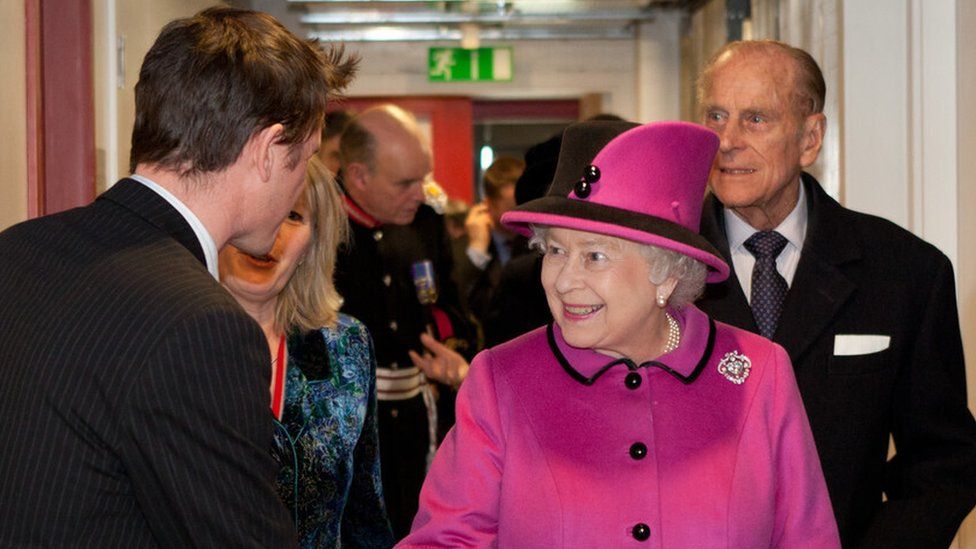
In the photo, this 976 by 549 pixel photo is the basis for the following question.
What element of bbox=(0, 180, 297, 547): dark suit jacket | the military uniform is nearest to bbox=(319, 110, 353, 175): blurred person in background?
the military uniform

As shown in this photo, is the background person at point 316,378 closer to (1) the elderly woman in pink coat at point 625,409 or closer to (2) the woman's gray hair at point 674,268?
(1) the elderly woman in pink coat at point 625,409

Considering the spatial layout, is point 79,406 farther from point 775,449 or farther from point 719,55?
point 719,55

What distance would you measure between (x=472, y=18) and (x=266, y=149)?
7.68 meters

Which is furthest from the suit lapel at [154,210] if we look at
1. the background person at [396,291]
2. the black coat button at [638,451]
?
the background person at [396,291]

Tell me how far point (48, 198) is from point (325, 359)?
107cm

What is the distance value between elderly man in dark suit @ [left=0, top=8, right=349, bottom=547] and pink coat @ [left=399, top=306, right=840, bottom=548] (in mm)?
462

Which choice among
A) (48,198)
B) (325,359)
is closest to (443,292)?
(48,198)

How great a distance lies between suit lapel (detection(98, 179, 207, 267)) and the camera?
1643 millimetres

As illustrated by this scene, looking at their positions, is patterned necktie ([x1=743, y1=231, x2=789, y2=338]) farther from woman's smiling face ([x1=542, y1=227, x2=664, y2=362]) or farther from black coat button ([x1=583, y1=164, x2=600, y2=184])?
black coat button ([x1=583, y1=164, x2=600, y2=184])

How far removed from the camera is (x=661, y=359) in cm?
214

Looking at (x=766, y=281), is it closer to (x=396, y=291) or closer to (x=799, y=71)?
(x=799, y=71)

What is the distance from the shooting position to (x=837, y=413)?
2477mm


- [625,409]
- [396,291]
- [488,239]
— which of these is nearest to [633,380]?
[625,409]

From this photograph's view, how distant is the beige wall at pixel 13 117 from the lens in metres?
2.80
